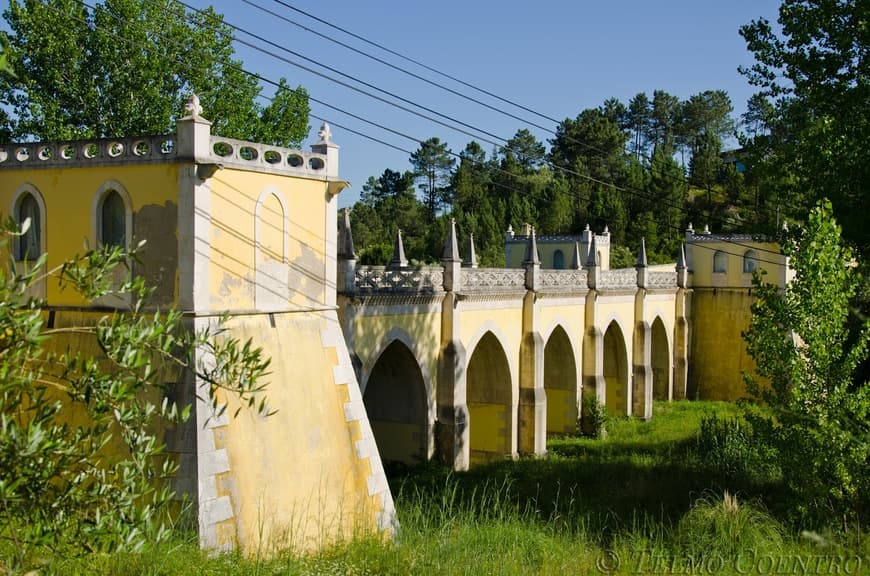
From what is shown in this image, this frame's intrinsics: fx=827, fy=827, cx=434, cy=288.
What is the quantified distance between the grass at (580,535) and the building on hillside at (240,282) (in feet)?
4.48

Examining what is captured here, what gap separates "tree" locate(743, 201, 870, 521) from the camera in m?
13.9

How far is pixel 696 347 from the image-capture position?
42.6 meters

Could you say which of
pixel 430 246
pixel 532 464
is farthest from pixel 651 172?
pixel 532 464

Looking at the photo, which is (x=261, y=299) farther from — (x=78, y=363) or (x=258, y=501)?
(x=78, y=363)

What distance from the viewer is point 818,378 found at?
1447cm

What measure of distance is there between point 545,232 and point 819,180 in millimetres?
50753

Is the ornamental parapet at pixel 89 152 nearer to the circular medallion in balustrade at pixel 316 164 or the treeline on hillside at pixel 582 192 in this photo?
the circular medallion in balustrade at pixel 316 164

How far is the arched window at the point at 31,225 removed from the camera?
46.4 ft

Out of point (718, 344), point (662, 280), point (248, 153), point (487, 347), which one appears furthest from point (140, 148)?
point (718, 344)

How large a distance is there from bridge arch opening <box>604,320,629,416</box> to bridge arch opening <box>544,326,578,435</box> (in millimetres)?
4159

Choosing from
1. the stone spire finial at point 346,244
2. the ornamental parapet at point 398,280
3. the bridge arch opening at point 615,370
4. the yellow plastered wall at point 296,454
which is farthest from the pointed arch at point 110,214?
the bridge arch opening at point 615,370

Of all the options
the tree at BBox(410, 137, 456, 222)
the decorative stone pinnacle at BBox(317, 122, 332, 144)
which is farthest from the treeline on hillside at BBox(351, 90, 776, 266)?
the decorative stone pinnacle at BBox(317, 122, 332, 144)

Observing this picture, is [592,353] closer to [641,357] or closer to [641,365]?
[641,365]

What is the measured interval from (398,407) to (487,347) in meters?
→ 4.81
